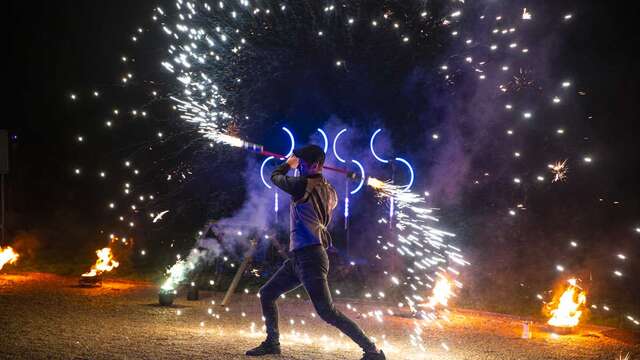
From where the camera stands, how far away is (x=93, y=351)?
20.2 ft

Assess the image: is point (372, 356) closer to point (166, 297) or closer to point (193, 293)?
point (166, 297)

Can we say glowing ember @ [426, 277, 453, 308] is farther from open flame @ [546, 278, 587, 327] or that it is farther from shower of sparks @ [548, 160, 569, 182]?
shower of sparks @ [548, 160, 569, 182]

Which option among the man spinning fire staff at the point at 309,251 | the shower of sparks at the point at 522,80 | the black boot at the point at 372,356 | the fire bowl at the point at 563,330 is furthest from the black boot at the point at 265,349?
the shower of sparks at the point at 522,80

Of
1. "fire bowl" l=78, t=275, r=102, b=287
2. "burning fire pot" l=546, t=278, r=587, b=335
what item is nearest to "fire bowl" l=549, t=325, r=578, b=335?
"burning fire pot" l=546, t=278, r=587, b=335

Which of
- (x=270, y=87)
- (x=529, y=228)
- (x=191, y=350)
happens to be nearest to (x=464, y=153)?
(x=529, y=228)

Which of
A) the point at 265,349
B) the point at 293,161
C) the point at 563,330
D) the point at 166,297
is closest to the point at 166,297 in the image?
the point at 166,297

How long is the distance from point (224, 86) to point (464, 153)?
16.1 ft

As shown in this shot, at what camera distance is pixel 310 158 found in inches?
246

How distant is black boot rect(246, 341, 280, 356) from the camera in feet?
20.4

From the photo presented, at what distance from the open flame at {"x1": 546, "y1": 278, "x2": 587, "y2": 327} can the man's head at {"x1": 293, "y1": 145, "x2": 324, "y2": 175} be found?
4818 millimetres

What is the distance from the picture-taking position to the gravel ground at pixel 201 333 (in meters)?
6.39

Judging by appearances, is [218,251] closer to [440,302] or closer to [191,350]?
[440,302]

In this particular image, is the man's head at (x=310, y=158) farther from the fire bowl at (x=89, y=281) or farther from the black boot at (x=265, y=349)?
the fire bowl at (x=89, y=281)

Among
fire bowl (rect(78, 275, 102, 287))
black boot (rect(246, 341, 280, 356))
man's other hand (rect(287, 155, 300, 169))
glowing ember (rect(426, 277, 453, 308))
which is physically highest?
man's other hand (rect(287, 155, 300, 169))
